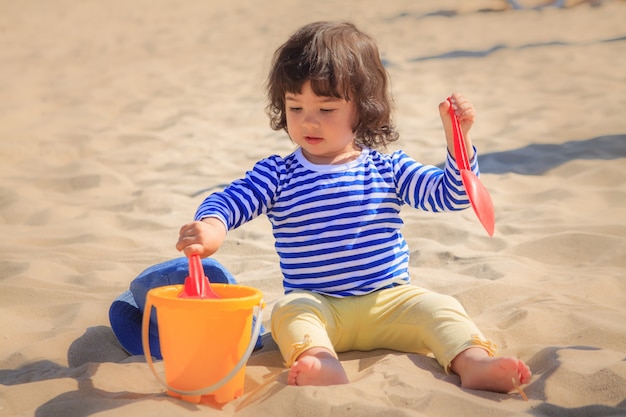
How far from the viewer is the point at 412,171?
2.19 meters

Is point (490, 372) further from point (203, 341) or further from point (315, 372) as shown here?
point (203, 341)

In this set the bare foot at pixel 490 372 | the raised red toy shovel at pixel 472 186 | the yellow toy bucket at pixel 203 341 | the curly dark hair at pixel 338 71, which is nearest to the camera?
the yellow toy bucket at pixel 203 341

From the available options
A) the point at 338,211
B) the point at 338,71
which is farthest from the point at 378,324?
the point at 338,71

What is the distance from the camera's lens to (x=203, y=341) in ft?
5.48

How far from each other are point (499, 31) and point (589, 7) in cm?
220

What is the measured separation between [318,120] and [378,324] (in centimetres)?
56

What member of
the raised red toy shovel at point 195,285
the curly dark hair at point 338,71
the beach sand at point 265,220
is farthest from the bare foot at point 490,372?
the curly dark hair at point 338,71

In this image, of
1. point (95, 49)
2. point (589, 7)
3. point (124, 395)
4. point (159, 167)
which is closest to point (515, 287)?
point (124, 395)

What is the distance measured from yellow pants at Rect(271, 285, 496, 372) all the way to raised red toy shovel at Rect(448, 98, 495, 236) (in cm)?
26

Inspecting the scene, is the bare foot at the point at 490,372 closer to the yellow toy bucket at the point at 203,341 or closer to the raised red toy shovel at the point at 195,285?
the yellow toy bucket at the point at 203,341

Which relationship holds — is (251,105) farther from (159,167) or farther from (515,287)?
(515,287)

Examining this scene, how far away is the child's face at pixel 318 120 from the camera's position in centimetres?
211

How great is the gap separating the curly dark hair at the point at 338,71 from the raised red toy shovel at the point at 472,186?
27cm

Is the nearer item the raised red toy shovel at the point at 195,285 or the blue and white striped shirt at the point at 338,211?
the raised red toy shovel at the point at 195,285
